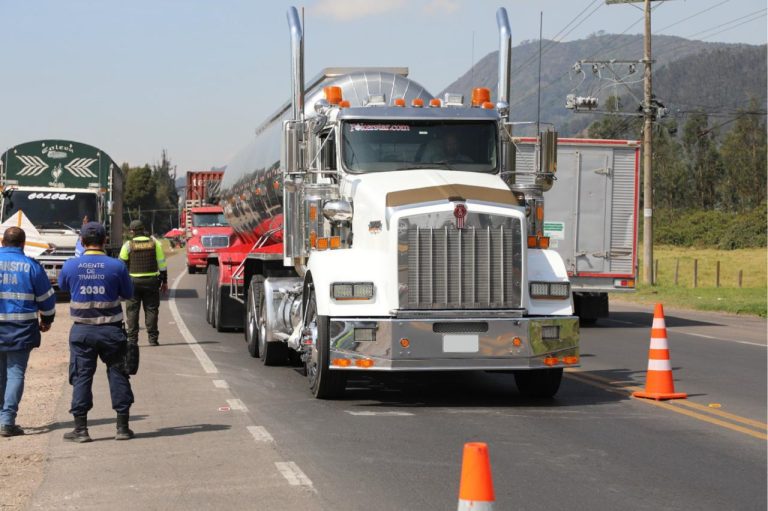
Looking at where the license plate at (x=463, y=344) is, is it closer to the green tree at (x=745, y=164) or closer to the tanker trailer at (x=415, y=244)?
the tanker trailer at (x=415, y=244)

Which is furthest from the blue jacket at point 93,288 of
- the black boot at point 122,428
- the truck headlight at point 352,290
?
the truck headlight at point 352,290

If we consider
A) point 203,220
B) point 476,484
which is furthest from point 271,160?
point 203,220

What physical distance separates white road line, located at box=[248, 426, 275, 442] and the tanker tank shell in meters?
4.73

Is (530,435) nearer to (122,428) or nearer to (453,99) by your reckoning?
(122,428)

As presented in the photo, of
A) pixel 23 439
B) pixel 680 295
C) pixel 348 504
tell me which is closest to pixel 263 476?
pixel 348 504

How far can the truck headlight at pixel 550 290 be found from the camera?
11.8 meters

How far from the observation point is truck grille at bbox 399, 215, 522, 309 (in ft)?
37.6

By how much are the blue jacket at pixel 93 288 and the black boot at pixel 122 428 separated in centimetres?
78

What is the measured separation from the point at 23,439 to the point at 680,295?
91.3 feet

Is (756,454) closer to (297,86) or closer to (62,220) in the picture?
(297,86)

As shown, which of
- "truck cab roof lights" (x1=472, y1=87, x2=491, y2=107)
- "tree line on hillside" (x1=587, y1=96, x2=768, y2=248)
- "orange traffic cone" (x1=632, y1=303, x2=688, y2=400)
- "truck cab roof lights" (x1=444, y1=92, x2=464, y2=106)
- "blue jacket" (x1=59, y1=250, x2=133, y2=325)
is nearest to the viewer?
"blue jacket" (x1=59, y1=250, x2=133, y2=325)

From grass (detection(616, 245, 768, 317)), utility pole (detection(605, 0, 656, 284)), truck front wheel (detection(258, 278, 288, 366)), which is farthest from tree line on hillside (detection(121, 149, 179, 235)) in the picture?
truck front wheel (detection(258, 278, 288, 366))

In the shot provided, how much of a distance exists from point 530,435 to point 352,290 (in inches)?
94.3

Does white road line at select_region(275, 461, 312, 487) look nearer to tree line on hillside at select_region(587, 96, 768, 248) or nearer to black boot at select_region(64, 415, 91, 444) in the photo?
black boot at select_region(64, 415, 91, 444)
